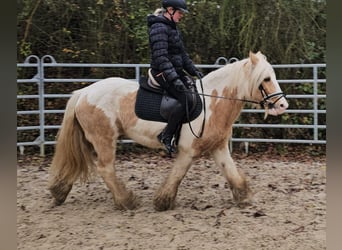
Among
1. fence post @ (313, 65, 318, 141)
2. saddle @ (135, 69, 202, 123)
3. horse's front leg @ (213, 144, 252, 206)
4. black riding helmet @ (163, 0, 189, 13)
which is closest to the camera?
black riding helmet @ (163, 0, 189, 13)

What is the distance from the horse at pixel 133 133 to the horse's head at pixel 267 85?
0.03 meters

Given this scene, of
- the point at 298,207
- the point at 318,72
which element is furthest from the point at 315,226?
the point at 318,72

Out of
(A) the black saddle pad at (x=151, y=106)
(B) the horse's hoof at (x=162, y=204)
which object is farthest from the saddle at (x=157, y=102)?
(B) the horse's hoof at (x=162, y=204)

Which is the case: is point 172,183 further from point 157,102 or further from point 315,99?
point 315,99

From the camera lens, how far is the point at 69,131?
3004mm

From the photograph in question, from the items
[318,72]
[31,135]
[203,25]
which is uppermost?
[203,25]

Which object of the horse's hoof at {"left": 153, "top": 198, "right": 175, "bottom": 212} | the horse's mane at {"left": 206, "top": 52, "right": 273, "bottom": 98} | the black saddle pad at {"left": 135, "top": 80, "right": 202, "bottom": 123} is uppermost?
the horse's mane at {"left": 206, "top": 52, "right": 273, "bottom": 98}

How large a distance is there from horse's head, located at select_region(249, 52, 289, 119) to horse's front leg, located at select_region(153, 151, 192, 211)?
0.62 meters

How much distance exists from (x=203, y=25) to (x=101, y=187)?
82.4 inches

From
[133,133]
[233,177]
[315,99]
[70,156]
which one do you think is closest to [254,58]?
[233,177]

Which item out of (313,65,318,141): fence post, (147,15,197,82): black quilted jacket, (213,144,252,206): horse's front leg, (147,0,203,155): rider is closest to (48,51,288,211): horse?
(213,144,252,206): horse's front leg

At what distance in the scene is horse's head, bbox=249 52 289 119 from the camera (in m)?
2.67

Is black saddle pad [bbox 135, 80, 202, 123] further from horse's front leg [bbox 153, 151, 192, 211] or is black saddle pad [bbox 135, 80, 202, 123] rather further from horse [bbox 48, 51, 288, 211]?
horse's front leg [bbox 153, 151, 192, 211]

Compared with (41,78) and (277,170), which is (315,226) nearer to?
(277,170)
